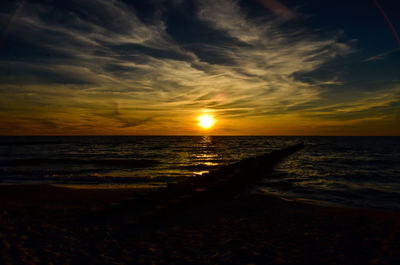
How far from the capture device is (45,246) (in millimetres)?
5344

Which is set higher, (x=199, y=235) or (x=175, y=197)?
(x=175, y=197)

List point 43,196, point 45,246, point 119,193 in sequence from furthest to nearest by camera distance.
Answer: point 119,193 < point 43,196 < point 45,246

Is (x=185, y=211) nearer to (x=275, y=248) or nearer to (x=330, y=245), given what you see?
(x=275, y=248)

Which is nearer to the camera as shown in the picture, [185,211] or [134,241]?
[134,241]

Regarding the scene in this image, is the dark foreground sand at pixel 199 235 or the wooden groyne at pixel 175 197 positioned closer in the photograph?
the dark foreground sand at pixel 199 235

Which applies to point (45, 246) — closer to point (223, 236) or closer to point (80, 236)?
point (80, 236)

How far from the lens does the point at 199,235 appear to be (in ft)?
20.4

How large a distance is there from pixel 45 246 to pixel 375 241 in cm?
759

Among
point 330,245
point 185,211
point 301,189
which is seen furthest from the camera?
point 301,189

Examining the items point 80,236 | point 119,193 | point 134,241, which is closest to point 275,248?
point 134,241

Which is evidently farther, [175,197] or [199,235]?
[175,197]

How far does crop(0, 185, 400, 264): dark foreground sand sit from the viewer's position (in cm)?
496

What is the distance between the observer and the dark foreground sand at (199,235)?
16.3ft

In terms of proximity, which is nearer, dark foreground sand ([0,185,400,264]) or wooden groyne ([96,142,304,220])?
dark foreground sand ([0,185,400,264])
